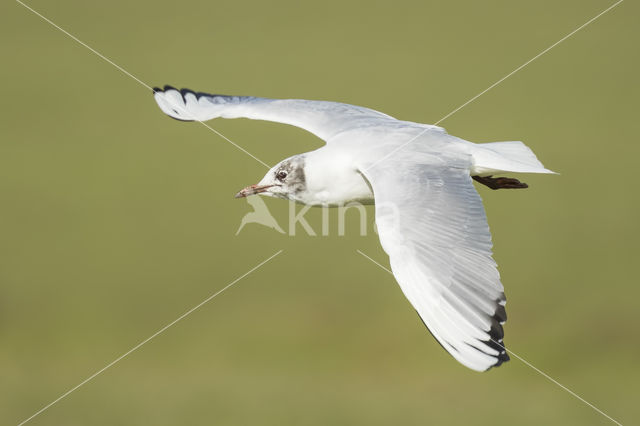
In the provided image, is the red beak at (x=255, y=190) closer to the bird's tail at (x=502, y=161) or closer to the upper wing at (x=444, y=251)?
the upper wing at (x=444, y=251)

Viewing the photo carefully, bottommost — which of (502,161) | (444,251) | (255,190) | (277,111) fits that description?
(444,251)

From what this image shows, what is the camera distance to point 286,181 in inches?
129

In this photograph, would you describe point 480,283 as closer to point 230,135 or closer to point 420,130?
point 420,130

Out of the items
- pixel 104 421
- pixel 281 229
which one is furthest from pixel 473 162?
pixel 104 421

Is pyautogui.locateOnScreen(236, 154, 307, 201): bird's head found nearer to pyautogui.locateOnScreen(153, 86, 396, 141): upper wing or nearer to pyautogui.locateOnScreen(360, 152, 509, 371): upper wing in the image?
pyautogui.locateOnScreen(153, 86, 396, 141): upper wing

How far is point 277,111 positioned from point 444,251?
4.03ft

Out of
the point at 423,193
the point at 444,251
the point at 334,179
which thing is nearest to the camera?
the point at 444,251

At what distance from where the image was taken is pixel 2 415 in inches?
225

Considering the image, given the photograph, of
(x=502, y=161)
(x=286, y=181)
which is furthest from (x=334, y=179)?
(x=502, y=161)

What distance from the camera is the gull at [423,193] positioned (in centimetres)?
251

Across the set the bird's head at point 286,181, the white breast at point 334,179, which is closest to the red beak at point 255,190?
the bird's head at point 286,181

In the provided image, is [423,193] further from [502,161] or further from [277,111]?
[277,111]

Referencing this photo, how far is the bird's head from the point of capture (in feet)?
10.7

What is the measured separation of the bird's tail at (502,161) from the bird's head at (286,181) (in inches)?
23.3
